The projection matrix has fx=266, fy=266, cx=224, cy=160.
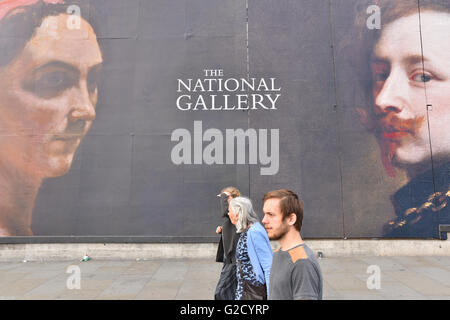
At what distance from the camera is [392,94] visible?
8430mm

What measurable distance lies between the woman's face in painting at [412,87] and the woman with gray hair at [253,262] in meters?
7.12

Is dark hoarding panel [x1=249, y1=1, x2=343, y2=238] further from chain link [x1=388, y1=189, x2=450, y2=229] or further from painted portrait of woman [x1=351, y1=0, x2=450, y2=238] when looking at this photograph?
chain link [x1=388, y1=189, x2=450, y2=229]

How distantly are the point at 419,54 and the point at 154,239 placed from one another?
10.1 metres

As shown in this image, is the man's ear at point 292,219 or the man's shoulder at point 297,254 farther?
the man's ear at point 292,219

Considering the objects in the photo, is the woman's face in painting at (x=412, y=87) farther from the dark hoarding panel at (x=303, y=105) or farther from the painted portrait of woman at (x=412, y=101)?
the dark hoarding panel at (x=303, y=105)

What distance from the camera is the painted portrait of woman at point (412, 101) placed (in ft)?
26.4

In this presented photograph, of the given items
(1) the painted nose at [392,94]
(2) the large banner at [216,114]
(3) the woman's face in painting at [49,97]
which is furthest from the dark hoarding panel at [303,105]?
(3) the woman's face in painting at [49,97]

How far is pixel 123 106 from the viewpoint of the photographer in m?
8.45

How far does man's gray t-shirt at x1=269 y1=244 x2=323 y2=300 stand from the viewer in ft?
5.37

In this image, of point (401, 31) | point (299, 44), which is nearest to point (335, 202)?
point (299, 44)

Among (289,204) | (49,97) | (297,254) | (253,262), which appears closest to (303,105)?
(253,262)

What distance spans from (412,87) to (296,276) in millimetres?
9185

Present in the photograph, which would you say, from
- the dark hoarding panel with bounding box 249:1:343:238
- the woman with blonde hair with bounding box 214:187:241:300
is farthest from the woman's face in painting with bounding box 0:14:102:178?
the woman with blonde hair with bounding box 214:187:241:300

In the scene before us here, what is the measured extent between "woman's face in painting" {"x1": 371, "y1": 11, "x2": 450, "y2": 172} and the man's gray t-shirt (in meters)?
7.85
